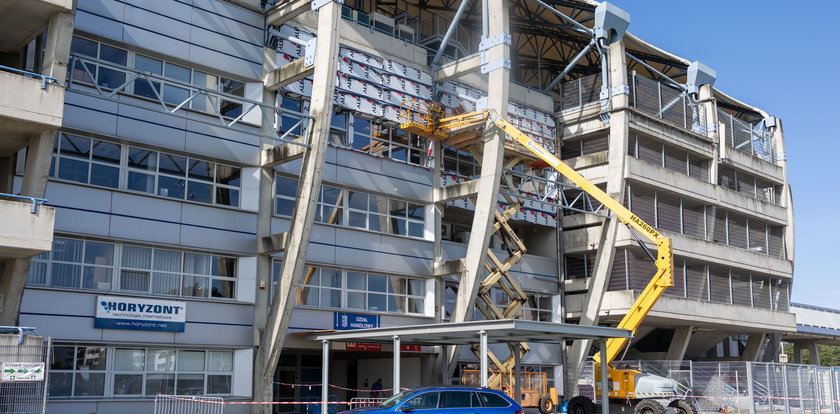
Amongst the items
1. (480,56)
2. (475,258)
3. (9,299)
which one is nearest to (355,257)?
(475,258)

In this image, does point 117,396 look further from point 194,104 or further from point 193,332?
point 194,104

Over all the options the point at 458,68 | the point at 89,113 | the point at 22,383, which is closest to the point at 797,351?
the point at 458,68

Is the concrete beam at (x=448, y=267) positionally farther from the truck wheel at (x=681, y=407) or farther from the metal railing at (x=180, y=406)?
the metal railing at (x=180, y=406)

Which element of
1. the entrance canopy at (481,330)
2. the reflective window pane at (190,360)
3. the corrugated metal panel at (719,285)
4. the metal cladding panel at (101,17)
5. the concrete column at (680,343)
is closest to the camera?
the entrance canopy at (481,330)

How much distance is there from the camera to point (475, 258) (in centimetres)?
3441

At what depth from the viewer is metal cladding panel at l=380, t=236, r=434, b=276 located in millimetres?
34656

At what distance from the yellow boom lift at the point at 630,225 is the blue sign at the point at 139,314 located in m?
12.5

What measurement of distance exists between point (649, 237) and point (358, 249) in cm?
1240

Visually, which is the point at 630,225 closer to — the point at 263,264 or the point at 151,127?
the point at 263,264

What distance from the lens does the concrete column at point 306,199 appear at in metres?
28.5

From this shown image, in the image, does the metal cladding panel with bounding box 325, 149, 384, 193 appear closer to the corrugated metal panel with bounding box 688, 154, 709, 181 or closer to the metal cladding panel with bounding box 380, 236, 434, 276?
the metal cladding panel with bounding box 380, 236, 434, 276

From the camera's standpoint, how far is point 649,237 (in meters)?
36.0

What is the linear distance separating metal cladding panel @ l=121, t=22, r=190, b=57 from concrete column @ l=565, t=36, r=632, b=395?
2133 centimetres

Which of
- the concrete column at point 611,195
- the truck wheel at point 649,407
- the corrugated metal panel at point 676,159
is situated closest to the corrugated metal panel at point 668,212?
the corrugated metal panel at point 676,159
